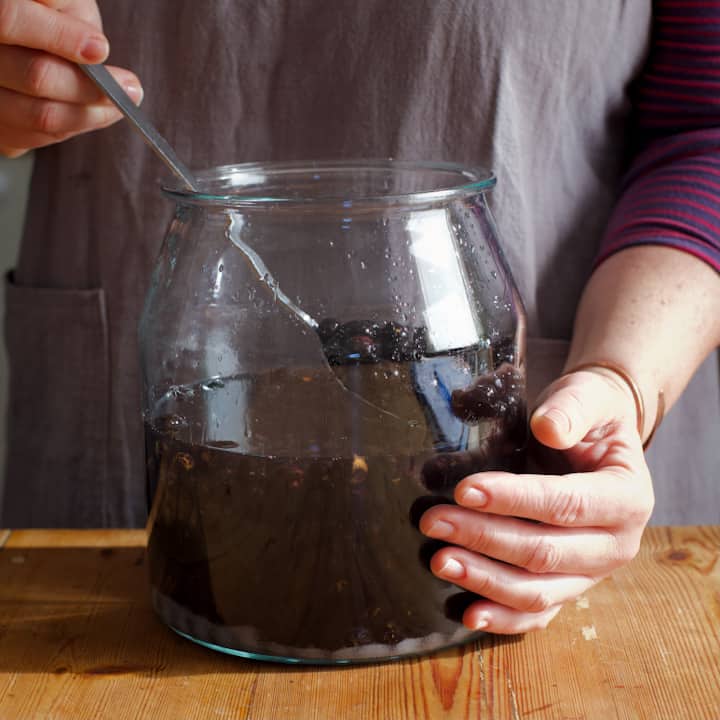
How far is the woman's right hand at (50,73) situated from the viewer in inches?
26.1

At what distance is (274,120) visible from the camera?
3.10ft

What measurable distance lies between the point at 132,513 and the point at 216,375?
423mm

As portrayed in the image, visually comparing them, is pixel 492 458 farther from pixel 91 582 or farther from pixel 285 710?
pixel 91 582

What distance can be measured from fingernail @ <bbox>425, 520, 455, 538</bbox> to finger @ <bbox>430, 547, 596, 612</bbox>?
1 cm

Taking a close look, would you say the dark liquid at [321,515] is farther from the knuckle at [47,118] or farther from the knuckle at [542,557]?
the knuckle at [47,118]

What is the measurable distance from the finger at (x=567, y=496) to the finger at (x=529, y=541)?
10mm

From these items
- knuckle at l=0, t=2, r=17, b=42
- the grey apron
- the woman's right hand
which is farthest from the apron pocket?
knuckle at l=0, t=2, r=17, b=42

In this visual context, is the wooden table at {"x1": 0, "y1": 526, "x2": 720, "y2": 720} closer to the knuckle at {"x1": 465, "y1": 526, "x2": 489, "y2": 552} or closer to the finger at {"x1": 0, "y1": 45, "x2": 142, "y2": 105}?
the knuckle at {"x1": 465, "y1": 526, "x2": 489, "y2": 552}

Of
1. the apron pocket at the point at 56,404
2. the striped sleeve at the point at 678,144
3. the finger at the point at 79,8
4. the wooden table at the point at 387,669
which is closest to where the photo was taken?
the wooden table at the point at 387,669

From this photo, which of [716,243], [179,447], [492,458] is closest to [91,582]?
[179,447]

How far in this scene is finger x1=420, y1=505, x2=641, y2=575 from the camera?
62 cm

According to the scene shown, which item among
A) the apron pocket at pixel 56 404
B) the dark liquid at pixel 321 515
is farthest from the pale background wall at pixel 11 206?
the dark liquid at pixel 321 515

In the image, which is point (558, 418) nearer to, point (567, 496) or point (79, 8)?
point (567, 496)

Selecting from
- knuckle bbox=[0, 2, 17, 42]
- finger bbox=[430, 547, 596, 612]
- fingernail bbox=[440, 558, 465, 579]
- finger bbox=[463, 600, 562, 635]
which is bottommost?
finger bbox=[463, 600, 562, 635]
